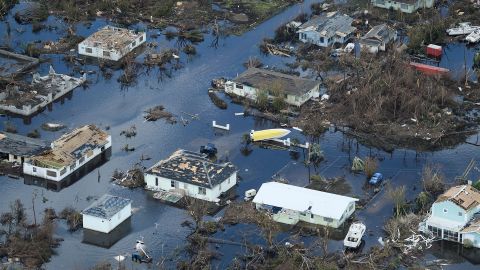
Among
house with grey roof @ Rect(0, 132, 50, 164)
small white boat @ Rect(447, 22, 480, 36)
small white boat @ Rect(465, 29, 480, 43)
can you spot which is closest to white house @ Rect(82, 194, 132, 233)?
house with grey roof @ Rect(0, 132, 50, 164)

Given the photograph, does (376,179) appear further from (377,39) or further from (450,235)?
(377,39)

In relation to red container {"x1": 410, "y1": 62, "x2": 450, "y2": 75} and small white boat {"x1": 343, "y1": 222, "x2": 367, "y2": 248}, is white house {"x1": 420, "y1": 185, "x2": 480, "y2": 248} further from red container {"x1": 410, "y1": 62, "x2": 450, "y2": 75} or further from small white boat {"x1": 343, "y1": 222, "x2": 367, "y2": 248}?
red container {"x1": 410, "y1": 62, "x2": 450, "y2": 75}

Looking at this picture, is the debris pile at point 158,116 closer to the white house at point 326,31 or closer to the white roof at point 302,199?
the white roof at point 302,199

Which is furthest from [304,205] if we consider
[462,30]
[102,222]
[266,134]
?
[462,30]

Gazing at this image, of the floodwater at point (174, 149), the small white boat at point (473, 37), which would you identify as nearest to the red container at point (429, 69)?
the small white boat at point (473, 37)

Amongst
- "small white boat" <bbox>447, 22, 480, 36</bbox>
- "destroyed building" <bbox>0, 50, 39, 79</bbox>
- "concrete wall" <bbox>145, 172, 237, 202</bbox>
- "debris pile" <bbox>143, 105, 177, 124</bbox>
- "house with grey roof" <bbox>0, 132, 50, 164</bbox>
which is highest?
"small white boat" <bbox>447, 22, 480, 36</bbox>

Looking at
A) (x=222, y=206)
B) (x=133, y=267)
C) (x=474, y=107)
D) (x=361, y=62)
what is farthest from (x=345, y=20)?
(x=133, y=267)

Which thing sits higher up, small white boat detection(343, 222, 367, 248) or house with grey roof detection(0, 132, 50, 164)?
small white boat detection(343, 222, 367, 248)

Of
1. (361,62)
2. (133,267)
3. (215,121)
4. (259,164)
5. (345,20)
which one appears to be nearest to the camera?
(133,267)

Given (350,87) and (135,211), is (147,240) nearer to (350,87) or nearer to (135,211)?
(135,211)
